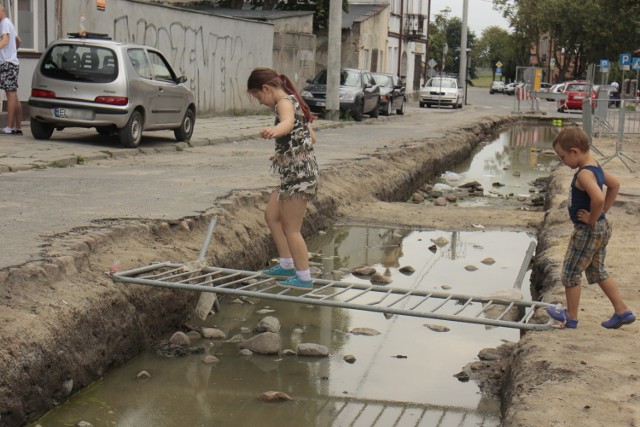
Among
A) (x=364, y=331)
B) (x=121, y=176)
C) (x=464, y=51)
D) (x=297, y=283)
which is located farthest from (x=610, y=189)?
(x=464, y=51)

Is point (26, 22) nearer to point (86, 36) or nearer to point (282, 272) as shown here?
point (86, 36)

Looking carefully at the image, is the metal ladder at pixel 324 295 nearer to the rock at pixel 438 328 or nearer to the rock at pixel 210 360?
the rock at pixel 438 328

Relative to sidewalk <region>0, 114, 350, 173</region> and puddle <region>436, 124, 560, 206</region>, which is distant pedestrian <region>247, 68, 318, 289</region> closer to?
sidewalk <region>0, 114, 350, 173</region>

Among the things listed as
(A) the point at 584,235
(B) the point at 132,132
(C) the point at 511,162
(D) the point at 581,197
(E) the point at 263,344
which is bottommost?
(C) the point at 511,162

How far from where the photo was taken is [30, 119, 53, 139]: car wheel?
51.7 feet

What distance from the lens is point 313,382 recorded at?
20.6 feet

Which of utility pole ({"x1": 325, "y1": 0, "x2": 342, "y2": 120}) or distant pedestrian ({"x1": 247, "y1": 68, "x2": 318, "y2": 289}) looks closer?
distant pedestrian ({"x1": 247, "y1": 68, "x2": 318, "y2": 289})

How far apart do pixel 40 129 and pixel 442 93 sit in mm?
32044

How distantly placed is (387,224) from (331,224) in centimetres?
71

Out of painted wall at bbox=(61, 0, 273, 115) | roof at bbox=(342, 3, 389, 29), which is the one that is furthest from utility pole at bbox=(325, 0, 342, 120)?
roof at bbox=(342, 3, 389, 29)

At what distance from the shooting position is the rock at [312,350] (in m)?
6.79

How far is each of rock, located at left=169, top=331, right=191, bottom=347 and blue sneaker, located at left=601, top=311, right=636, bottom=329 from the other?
2.71 m

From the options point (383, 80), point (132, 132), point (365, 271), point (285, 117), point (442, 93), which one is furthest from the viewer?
point (442, 93)

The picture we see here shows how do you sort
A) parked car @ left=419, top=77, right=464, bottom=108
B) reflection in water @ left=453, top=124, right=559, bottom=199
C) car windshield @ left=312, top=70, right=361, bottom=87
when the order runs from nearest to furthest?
reflection in water @ left=453, top=124, right=559, bottom=199 → car windshield @ left=312, top=70, right=361, bottom=87 → parked car @ left=419, top=77, right=464, bottom=108
